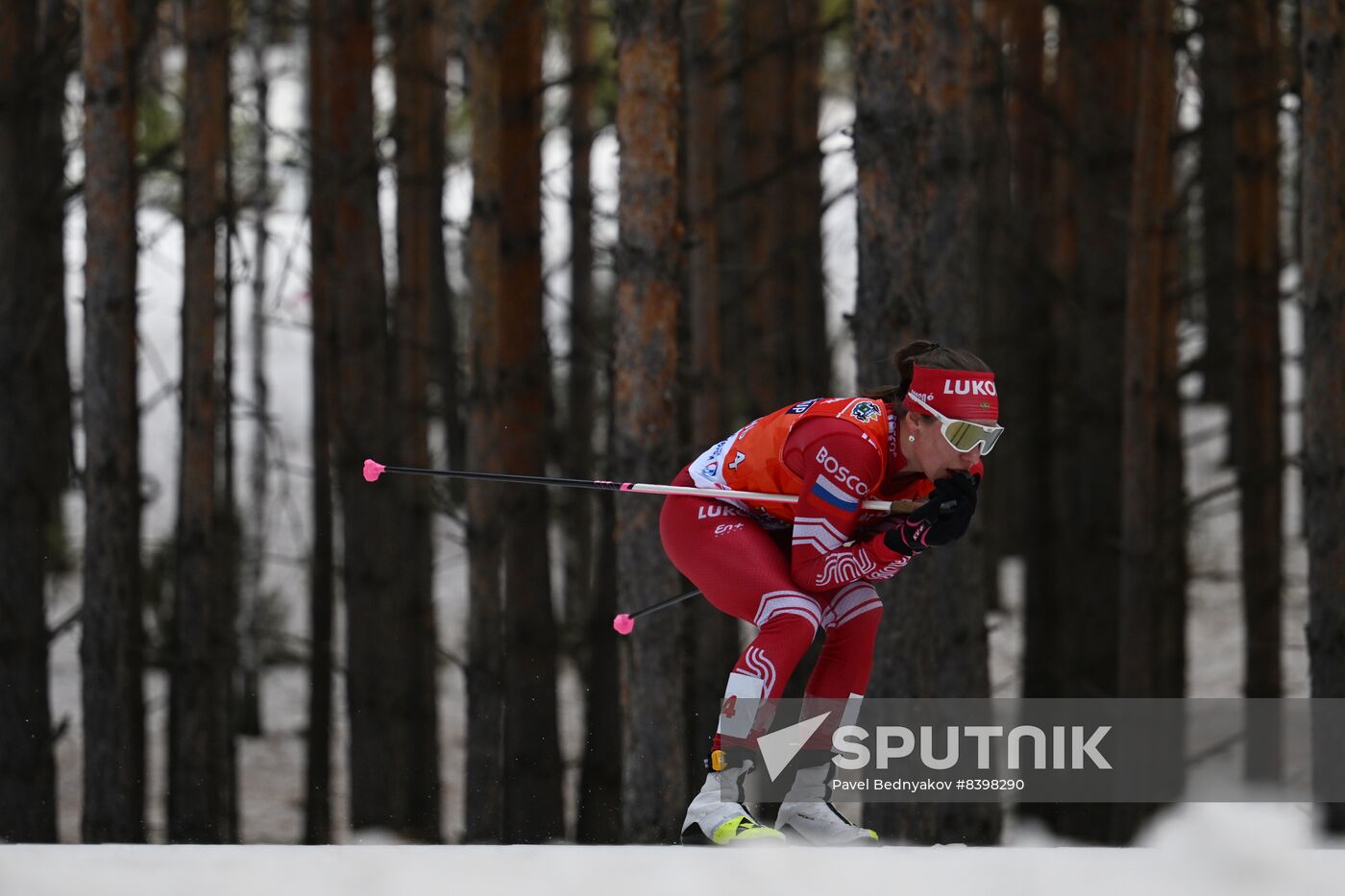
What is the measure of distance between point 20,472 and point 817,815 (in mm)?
5350

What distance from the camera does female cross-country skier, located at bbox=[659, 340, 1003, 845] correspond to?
4219mm

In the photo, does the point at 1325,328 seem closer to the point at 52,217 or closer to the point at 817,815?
the point at 817,815

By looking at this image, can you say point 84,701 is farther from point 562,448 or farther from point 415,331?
point 562,448

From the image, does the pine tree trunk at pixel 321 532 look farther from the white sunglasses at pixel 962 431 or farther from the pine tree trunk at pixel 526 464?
the white sunglasses at pixel 962 431

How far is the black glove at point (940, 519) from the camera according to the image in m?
4.14

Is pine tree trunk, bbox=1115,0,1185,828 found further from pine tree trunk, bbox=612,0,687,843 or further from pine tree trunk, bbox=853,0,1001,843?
pine tree trunk, bbox=612,0,687,843

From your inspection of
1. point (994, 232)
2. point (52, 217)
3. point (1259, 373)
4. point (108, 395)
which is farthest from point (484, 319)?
point (1259, 373)

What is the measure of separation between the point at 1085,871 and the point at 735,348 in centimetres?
933

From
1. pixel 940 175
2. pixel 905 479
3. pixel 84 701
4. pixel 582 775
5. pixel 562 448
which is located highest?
pixel 940 175

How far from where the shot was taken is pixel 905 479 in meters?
4.54

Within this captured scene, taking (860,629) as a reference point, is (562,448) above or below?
above

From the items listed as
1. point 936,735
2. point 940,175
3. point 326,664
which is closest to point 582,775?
point 326,664

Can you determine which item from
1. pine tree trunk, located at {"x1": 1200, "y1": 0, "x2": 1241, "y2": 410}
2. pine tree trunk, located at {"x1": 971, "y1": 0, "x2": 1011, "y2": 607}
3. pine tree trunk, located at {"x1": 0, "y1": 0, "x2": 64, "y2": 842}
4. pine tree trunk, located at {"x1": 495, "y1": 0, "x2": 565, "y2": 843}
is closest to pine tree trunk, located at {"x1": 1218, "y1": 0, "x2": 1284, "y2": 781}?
pine tree trunk, located at {"x1": 1200, "y1": 0, "x2": 1241, "y2": 410}

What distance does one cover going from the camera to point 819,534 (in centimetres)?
427
